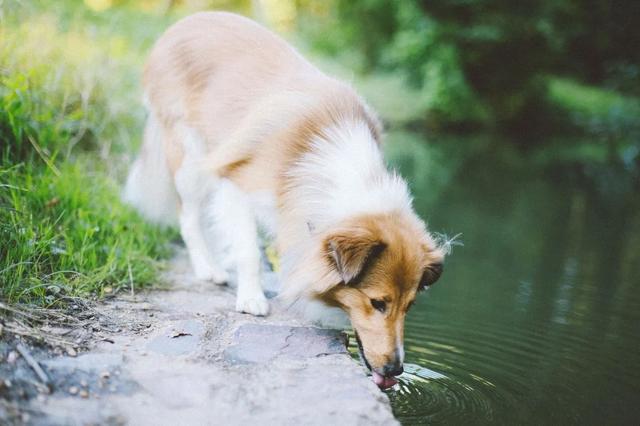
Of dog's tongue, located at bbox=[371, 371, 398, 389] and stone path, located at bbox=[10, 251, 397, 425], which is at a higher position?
stone path, located at bbox=[10, 251, 397, 425]

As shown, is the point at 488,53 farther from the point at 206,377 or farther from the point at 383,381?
the point at 206,377

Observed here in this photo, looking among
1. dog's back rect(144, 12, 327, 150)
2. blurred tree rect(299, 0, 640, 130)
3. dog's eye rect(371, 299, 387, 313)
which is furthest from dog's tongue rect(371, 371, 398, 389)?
blurred tree rect(299, 0, 640, 130)

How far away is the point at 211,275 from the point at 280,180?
100 cm

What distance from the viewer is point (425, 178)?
1098cm

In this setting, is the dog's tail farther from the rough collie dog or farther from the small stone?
the small stone

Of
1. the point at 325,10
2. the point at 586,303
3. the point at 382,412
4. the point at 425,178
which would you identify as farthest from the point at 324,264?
the point at 325,10

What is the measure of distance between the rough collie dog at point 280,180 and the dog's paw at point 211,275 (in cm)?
1

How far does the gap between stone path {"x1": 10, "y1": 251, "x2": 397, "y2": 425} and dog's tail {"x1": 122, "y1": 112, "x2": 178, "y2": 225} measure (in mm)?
1538

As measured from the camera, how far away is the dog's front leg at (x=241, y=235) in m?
3.86

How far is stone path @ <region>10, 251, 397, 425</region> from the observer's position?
234 cm

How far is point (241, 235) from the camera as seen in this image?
13.2 ft

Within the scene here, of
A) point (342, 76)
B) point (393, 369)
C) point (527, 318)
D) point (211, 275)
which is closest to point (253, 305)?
point (211, 275)

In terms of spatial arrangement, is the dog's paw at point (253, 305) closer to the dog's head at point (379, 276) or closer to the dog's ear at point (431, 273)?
the dog's head at point (379, 276)

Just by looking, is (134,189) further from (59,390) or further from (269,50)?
(59,390)
